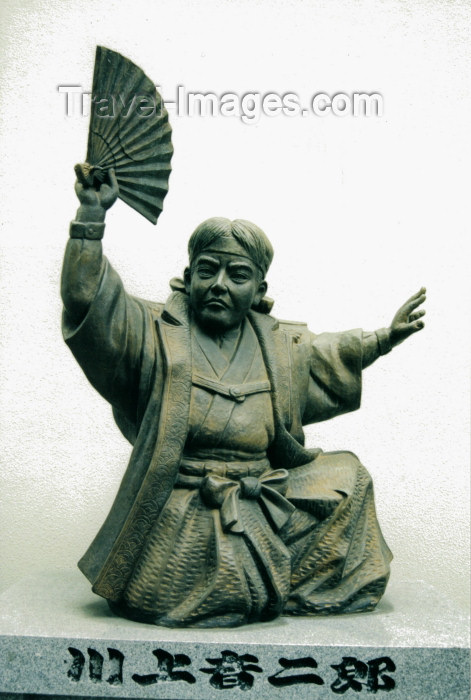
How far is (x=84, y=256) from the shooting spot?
107 inches

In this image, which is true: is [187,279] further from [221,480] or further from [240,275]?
[221,480]

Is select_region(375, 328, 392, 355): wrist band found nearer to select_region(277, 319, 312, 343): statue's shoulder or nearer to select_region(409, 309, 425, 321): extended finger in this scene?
select_region(409, 309, 425, 321): extended finger

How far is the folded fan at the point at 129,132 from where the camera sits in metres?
2.88

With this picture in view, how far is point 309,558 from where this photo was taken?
2.96 metres

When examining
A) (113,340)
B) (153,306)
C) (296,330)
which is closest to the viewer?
(113,340)

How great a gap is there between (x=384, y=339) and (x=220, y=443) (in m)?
0.67

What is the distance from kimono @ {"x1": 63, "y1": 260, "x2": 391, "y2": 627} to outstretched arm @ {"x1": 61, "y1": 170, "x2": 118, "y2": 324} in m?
0.05

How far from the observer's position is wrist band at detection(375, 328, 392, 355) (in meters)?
3.09

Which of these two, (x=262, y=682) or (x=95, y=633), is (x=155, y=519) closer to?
(x=95, y=633)

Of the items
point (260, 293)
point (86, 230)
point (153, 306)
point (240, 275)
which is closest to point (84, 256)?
point (86, 230)

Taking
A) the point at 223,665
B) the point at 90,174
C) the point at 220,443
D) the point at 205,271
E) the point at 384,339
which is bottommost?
the point at 223,665

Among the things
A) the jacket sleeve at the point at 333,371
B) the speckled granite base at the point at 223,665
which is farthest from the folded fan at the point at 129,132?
the speckled granite base at the point at 223,665

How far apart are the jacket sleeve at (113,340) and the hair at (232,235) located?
0.90 ft

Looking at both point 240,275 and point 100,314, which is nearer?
point 100,314
